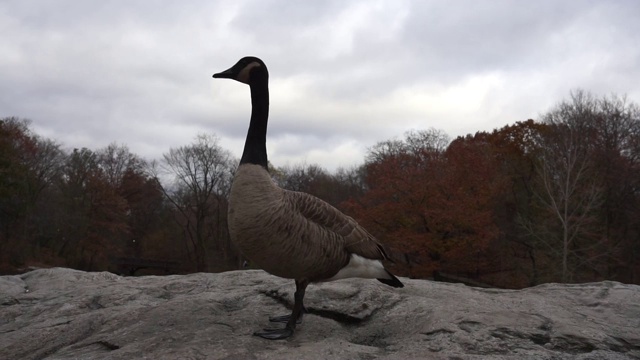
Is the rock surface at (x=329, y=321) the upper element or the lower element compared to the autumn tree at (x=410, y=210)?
lower

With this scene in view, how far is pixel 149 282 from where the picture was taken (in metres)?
7.72

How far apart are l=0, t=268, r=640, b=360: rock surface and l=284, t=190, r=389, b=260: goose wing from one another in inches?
34.4

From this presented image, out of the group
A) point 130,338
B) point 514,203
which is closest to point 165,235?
point 514,203

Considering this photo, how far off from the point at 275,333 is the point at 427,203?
18.6 metres

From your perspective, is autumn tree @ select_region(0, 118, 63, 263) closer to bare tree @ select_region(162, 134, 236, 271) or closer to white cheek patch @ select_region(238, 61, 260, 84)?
bare tree @ select_region(162, 134, 236, 271)

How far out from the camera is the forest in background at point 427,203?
2273 centimetres

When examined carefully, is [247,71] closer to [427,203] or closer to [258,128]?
[258,128]

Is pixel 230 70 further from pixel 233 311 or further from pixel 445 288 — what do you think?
pixel 445 288

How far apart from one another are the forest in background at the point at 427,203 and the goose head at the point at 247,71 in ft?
56.4

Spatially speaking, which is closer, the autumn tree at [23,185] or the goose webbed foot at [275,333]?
the goose webbed foot at [275,333]

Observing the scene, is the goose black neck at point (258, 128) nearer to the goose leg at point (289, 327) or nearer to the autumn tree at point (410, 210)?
the goose leg at point (289, 327)

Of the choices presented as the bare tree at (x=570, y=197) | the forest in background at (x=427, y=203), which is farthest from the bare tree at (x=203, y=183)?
the bare tree at (x=570, y=197)

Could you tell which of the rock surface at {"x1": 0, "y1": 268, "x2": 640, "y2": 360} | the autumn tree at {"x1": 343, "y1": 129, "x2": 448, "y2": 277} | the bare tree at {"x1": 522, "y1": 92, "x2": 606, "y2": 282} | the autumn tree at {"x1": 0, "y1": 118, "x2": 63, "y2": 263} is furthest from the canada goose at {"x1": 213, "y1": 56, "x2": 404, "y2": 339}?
the autumn tree at {"x1": 0, "y1": 118, "x2": 63, "y2": 263}

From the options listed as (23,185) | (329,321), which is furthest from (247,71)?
(23,185)
